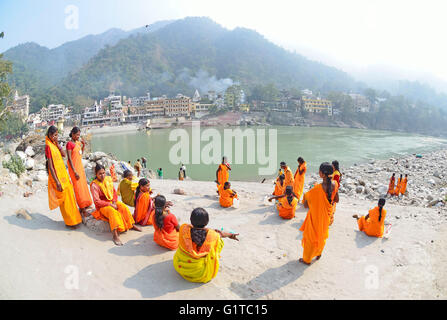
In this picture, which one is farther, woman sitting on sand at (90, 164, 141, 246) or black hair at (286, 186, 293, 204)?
black hair at (286, 186, 293, 204)

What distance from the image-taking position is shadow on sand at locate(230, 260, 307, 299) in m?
2.97

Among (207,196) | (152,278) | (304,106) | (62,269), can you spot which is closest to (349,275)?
(152,278)

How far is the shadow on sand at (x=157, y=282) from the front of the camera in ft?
9.29

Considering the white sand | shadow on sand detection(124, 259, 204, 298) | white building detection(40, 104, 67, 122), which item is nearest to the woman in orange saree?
the white sand

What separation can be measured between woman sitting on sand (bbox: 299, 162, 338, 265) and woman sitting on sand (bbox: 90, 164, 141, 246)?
106 inches

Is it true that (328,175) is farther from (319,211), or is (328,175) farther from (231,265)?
(231,265)

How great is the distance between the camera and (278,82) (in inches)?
4975

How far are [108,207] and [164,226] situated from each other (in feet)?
3.18

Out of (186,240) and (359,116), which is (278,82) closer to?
(359,116)

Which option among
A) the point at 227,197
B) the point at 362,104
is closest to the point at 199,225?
the point at 227,197

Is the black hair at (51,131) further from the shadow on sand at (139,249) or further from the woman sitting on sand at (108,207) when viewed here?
the shadow on sand at (139,249)

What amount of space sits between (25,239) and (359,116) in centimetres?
8269

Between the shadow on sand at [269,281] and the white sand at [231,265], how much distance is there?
1 cm

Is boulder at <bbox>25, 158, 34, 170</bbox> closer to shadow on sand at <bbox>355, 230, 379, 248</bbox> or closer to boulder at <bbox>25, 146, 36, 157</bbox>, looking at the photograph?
boulder at <bbox>25, 146, 36, 157</bbox>
